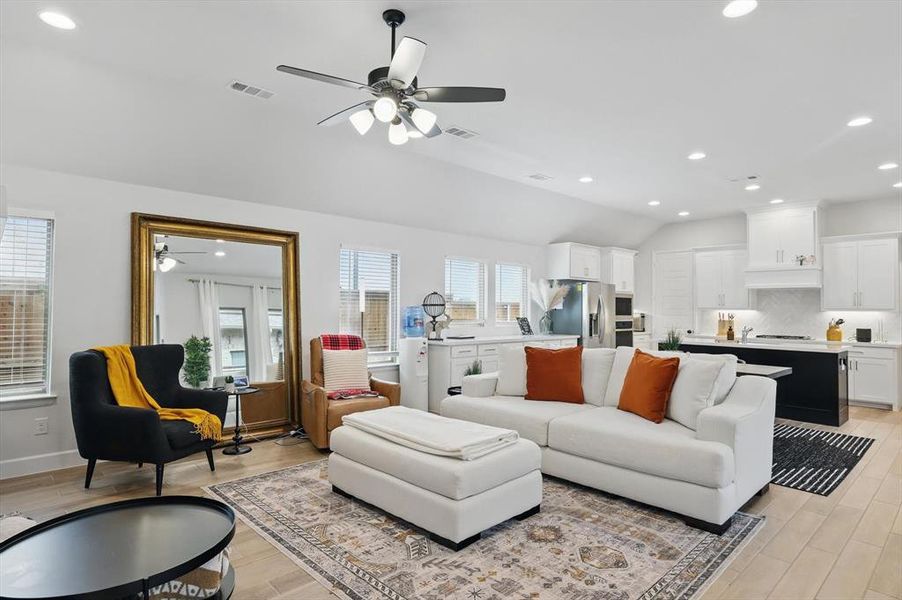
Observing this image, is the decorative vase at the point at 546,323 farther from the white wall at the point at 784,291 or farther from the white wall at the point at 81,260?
the white wall at the point at 81,260

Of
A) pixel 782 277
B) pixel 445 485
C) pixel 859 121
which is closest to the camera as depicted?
pixel 445 485

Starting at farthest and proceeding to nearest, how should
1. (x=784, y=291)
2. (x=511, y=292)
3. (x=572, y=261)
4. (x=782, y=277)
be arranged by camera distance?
(x=572, y=261)
(x=511, y=292)
(x=784, y=291)
(x=782, y=277)

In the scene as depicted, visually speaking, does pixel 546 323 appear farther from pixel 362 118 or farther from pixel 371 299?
pixel 362 118

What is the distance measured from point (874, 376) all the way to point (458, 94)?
689 cm

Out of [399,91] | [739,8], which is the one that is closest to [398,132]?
[399,91]

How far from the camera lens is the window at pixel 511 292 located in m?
7.60

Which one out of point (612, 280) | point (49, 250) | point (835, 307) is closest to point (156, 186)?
point (49, 250)

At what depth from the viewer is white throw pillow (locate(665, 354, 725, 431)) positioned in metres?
3.24

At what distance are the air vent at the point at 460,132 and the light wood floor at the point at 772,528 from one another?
3.12 meters

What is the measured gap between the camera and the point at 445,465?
2.64m

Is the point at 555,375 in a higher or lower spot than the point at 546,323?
lower

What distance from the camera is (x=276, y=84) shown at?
11.6 feet

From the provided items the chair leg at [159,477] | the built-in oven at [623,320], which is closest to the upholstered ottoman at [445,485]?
the chair leg at [159,477]

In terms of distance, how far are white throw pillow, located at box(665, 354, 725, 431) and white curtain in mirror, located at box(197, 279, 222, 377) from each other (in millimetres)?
3950
